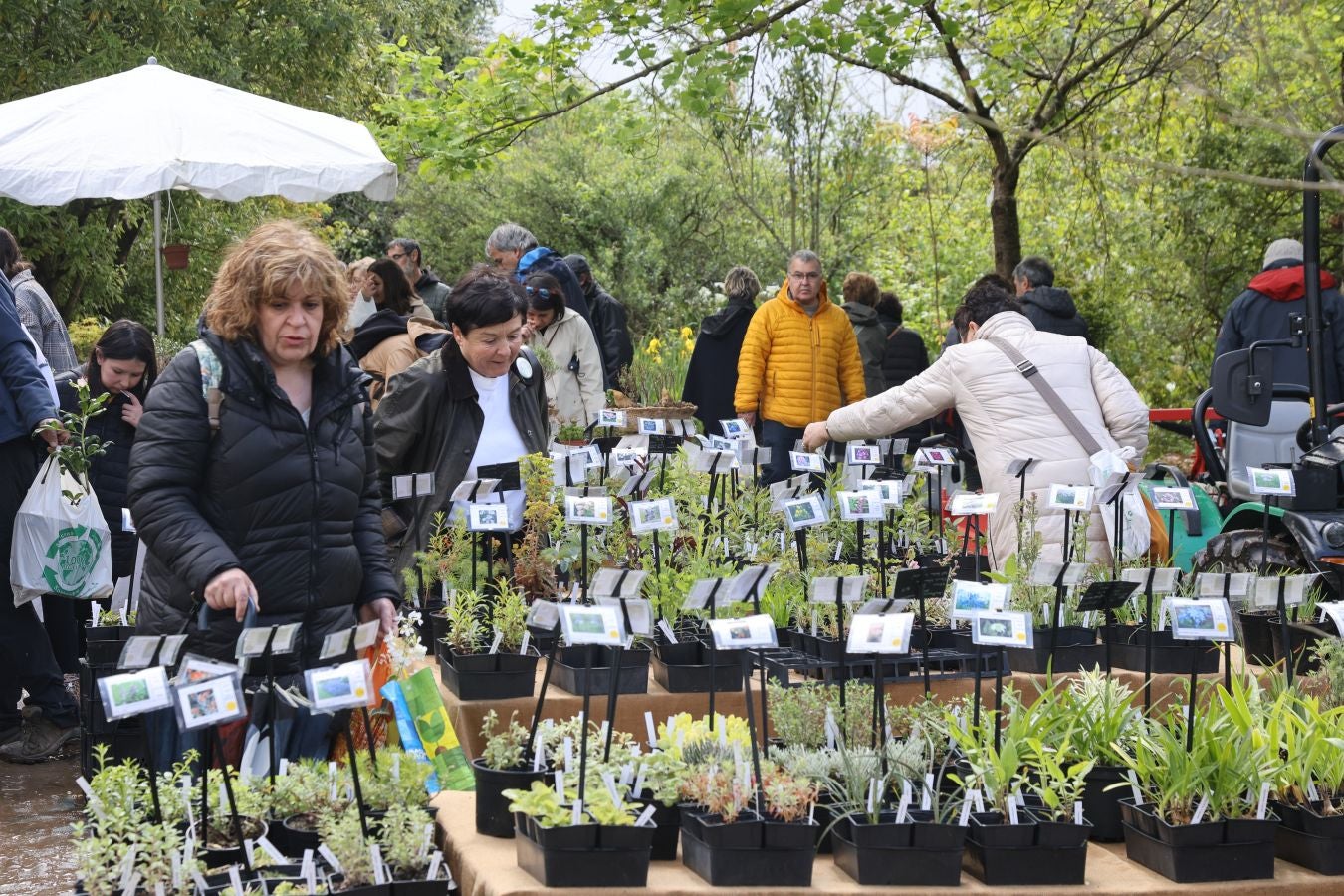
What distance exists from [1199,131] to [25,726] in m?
9.37

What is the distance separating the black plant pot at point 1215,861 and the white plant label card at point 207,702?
5.69 feet

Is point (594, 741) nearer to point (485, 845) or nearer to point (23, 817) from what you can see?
point (485, 845)

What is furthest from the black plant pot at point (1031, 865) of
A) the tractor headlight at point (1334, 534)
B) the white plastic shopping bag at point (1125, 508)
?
the tractor headlight at point (1334, 534)

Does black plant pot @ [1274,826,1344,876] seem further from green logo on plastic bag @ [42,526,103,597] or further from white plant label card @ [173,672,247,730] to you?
green logo on plastic bag @ [42,526,103,597]

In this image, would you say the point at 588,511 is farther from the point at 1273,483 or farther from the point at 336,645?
the point at 1273,483

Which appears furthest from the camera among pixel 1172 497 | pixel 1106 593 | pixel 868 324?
pixel 868 324

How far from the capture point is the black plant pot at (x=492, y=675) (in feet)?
13.4

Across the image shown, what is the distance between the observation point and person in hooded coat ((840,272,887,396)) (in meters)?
9.70

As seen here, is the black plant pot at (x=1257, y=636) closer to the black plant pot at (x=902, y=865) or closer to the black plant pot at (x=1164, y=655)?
the black plant pot at (x=1164, y=655)

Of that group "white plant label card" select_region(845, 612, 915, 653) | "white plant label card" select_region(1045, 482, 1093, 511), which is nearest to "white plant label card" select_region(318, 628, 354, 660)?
"white plant label card" select_region(845, 612, 915, 653)

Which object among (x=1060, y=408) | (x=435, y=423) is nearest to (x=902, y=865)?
(x=435, y=423)

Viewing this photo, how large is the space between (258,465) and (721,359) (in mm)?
6091

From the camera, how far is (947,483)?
7.80 meters

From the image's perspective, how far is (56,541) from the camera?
17.2 ft
